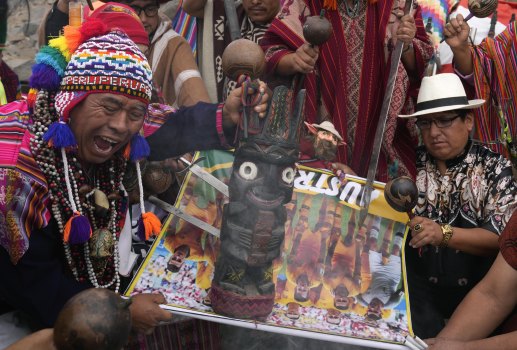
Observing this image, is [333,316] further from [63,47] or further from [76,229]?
[63,47]

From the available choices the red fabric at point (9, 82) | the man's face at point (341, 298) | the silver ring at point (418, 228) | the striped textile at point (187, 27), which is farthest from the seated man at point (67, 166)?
the red fabric at point (9, 82)

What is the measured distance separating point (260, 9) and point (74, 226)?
1.92 m

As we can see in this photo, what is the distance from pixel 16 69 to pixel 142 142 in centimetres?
412

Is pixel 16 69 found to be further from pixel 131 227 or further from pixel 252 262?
pixel 252 262

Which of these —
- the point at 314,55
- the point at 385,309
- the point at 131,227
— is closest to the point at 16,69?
the point at 131,227

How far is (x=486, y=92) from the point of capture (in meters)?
3.74

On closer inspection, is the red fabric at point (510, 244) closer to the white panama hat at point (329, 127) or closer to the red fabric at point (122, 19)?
the white panama hat at point (329, 127)

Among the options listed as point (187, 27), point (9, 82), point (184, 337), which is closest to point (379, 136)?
point (184, 337)

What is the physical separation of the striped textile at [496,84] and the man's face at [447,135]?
17.9 inches

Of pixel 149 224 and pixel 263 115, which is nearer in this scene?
pixel 263 115

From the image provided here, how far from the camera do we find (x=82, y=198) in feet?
8.63

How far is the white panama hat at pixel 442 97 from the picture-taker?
3.34 metres

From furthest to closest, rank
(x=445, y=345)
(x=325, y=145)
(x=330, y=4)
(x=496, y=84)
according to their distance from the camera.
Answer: (x=496, y=84), (x=330, y=4), (x=325, y=145), (x=445, y=345)

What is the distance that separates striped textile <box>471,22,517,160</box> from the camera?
147 inches
